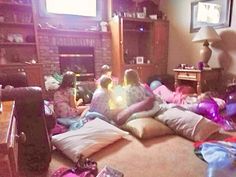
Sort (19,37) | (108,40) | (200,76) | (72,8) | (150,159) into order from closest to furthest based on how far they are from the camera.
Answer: (150,159) < (200,76) < (19,37) < (72,8) < (108,40)

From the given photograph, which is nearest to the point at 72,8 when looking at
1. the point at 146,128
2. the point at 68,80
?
the point at 68,80

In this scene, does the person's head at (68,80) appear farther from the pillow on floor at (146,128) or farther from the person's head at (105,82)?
the pillow on floor at (146,128)

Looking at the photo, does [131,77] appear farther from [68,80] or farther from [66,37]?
[66,37]

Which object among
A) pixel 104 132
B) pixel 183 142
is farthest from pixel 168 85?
pixel 104 132

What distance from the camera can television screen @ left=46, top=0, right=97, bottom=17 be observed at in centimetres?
410

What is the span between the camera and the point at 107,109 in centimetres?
260

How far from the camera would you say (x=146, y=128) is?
2.18 m

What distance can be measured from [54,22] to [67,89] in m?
2.06

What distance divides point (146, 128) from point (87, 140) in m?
0.63

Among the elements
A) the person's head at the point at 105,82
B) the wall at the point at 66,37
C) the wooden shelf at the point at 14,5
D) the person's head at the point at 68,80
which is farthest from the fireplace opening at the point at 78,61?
the person's head at the point at 105,82

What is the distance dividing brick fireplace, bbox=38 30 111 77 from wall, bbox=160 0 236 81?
1515mm

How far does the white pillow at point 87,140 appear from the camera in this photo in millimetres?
1823

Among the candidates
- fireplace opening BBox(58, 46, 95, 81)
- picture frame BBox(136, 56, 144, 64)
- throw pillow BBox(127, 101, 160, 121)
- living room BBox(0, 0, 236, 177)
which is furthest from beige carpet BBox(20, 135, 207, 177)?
picture frame BBox(136, 56, 144, 64)

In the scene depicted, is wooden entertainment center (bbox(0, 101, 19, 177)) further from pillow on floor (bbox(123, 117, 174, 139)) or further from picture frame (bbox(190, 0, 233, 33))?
picture frame (bbox(190, 0, 233, 33))
